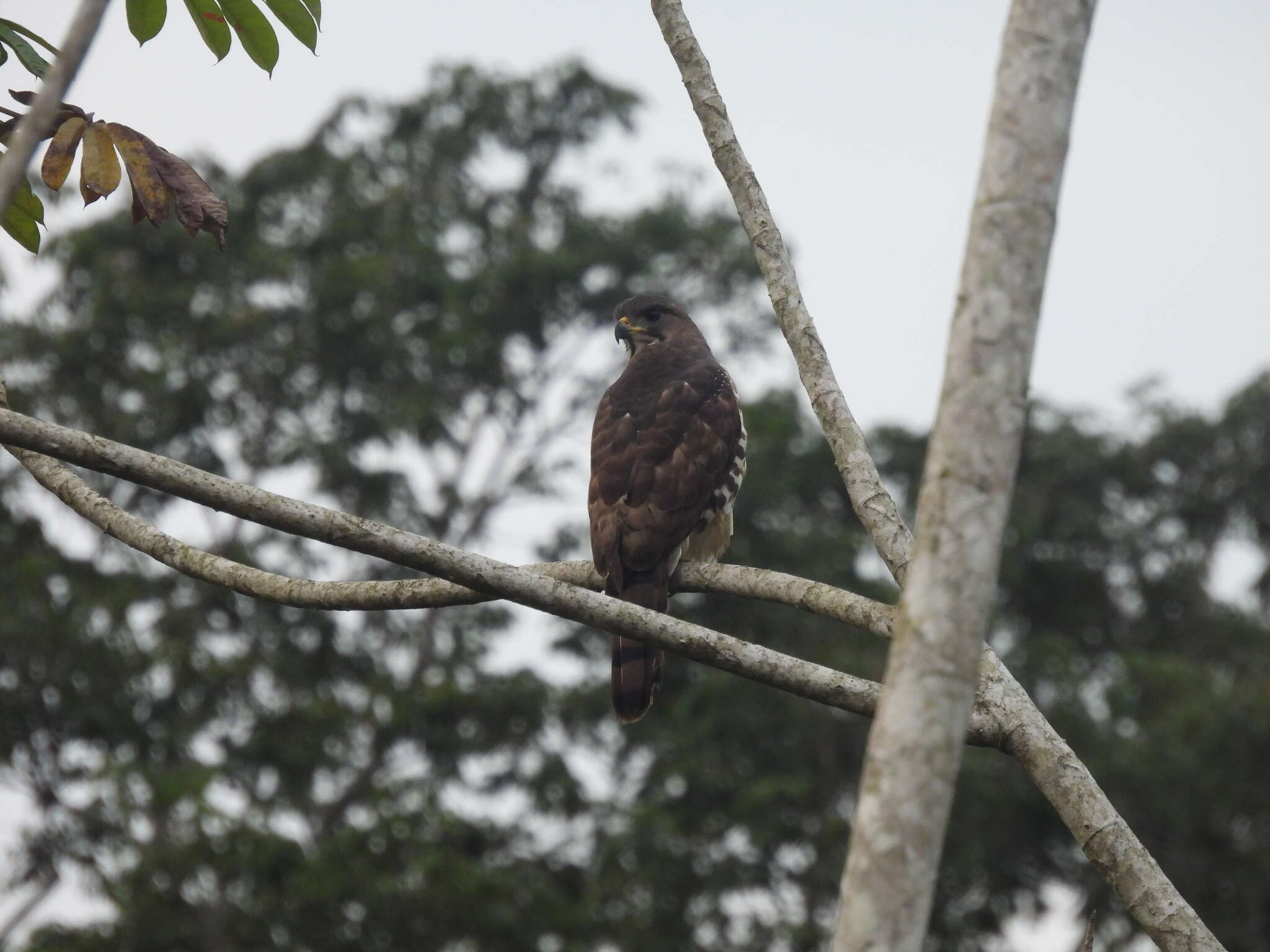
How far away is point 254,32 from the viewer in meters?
3.10

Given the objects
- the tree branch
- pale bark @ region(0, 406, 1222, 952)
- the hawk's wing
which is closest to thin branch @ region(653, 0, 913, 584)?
the tree branch

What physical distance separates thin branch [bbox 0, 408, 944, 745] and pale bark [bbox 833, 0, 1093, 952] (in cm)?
121

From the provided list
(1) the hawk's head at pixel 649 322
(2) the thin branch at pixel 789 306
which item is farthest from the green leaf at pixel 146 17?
(1) the hawk's head at pixel 649 322

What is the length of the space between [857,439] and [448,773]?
42.4 ft

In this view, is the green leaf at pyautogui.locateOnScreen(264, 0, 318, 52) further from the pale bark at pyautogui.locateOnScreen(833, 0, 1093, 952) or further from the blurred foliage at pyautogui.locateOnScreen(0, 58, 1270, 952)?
the blurred foliage at pyautogui.locateOnScreen(0, 58, 1270, 952)

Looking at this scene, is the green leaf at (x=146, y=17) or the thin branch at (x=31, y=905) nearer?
the green leaf at (x=146, y=17)

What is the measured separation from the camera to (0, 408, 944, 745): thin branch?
2.97m

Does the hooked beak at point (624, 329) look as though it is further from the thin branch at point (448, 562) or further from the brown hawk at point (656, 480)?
the thin branch at point (448, 562)

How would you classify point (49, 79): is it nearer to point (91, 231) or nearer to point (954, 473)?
point (954, 473)

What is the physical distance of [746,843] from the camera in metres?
15.1

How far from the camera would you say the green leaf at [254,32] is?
3049mm

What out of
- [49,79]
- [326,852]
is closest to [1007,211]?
[49,79]

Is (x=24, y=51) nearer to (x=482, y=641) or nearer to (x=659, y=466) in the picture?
(x=659, y=466)

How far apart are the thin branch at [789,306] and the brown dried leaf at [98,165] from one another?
1.48 metres
